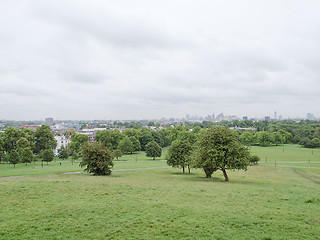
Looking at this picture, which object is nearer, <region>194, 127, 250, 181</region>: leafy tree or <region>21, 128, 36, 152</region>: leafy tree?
<region>194, 127, 250, 181</region>: leafy tree

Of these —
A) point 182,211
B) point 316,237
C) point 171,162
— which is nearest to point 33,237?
point 182,211

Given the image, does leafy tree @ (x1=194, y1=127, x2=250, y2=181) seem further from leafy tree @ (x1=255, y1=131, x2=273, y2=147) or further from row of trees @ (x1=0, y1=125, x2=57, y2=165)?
leafy tree @ (x1=255, y1=131, x2=273, y2=147)

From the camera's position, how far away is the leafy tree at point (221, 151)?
80.4 feet

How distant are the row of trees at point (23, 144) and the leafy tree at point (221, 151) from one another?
139 feet

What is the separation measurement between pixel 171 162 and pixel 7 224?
27240 millimetres

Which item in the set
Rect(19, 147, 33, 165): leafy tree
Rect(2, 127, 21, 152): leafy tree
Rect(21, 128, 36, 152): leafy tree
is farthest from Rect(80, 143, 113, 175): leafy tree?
Rect(21, 128, 36, 152): leafy tree

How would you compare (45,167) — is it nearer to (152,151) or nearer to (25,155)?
(25,155)

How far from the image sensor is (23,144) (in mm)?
55938

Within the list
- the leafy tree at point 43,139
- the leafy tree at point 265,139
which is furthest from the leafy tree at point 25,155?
the leafy tree at point 265,139

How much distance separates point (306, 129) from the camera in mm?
129125

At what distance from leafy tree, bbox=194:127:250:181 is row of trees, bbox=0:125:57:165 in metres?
42.3

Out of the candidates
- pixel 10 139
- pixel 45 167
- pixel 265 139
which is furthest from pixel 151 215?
pixel 265 139

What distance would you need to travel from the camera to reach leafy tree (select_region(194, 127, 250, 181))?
24.5 m

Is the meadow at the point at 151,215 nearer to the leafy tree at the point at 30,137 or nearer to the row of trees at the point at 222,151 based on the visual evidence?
the row of trees at the point at 222,151
